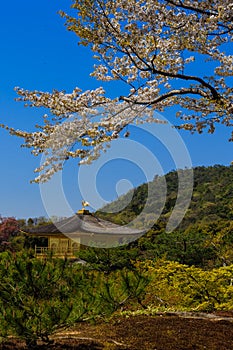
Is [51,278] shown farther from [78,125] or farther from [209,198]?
[209,198]

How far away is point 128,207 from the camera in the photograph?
23969 millimetres

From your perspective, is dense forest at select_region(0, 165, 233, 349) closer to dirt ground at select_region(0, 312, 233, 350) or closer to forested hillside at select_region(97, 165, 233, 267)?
forested hillside at select_region(97, 165, 233, 267)

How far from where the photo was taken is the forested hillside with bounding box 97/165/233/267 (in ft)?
48.5

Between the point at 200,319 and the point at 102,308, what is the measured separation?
2168 mm

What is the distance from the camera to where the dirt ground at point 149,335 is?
461 cm

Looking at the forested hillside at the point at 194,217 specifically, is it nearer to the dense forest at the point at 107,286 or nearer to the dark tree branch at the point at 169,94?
the dense forest at the point at 107,286

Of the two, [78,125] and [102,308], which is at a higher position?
[78,125]

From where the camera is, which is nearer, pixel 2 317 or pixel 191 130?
pixel 2 317

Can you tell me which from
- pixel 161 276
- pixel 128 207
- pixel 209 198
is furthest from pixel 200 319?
pixel 209 198

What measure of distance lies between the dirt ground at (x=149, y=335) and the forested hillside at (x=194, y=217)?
5025mm

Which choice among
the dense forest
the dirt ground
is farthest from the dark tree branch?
the dirt ground

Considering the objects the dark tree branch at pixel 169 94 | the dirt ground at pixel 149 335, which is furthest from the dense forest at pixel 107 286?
the dark tree branch at pixel 169 94

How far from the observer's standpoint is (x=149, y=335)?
196 inches

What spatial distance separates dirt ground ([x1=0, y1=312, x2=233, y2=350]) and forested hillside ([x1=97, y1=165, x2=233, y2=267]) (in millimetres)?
5025
